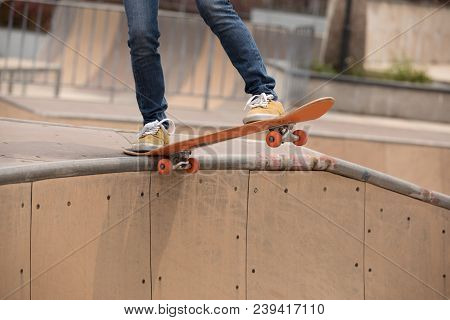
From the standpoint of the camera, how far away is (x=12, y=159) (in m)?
4.77

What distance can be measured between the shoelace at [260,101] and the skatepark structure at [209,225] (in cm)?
43

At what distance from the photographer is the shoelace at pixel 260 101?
16.8ft

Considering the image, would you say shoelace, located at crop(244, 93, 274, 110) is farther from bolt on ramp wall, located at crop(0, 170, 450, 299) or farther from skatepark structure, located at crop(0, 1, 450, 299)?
bolt on ramp wall, located at crop(0, 170, 450, 299)

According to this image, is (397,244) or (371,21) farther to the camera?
(371,21)

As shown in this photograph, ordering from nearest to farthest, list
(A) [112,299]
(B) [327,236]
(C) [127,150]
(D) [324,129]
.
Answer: (A) [112,299]
(C) [127,150]
(B) [327,236]
(D) [324,129]

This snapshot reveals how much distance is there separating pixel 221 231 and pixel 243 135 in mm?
653

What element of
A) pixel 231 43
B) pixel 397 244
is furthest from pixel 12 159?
pixel 397 244

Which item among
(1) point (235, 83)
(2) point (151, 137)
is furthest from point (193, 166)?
(1) point (235, 83)

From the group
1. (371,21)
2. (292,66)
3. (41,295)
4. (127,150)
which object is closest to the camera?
(41,295)

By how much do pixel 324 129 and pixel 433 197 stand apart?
4.07 meters

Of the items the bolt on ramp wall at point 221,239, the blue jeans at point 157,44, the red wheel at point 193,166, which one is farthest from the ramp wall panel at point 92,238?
the blue jeans at point 157,44

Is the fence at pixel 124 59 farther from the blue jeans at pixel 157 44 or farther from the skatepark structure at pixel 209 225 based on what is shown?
the blue jeans at pixel 157 44

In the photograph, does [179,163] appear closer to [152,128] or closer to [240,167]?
[152,128]

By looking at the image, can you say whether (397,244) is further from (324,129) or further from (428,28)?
(428,28)
